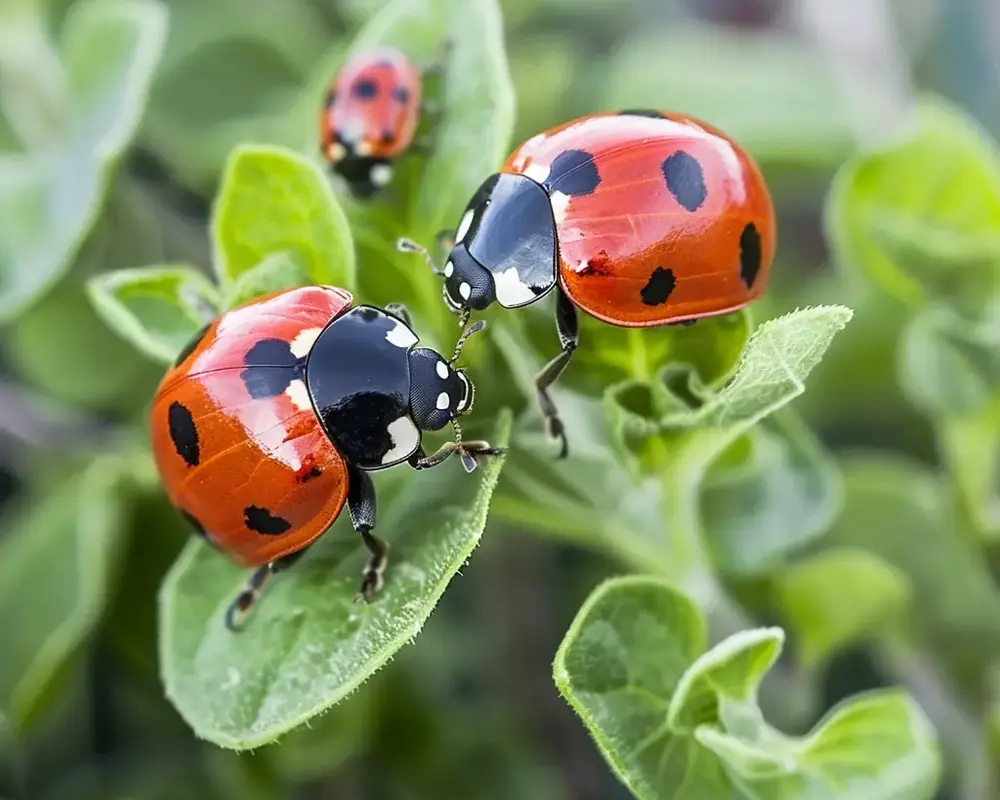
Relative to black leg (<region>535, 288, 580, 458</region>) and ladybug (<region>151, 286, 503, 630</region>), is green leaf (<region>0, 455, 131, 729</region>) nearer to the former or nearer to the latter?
ladybug (<region>151, 286, 503, 630</region>)

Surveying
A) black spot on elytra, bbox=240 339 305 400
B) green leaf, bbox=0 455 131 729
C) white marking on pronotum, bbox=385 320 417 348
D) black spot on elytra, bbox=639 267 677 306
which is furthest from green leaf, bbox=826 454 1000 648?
green leaf, bbox=0 455 131 729

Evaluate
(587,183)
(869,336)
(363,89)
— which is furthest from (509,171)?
(869,336)

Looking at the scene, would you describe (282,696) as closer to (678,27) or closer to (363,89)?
(363,89)

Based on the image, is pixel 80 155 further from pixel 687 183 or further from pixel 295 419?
pixel 687 183

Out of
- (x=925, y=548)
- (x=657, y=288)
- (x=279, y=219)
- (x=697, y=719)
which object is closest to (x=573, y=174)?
(x=657, y=288)

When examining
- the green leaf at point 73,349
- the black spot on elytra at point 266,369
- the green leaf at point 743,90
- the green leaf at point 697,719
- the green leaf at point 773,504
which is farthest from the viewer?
the green leaf at point 743,90

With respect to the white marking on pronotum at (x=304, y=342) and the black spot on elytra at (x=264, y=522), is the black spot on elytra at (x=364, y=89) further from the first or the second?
the black spot on elytra at (x=264, y=522)

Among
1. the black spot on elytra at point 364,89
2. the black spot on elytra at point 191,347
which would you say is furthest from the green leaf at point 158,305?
the black spot on elytra at point 364,89
